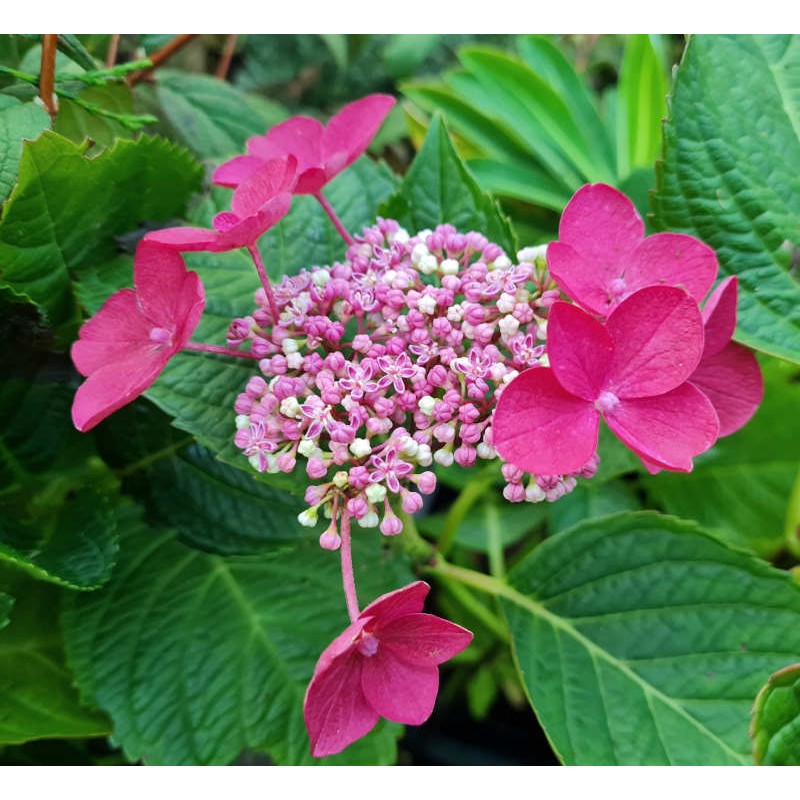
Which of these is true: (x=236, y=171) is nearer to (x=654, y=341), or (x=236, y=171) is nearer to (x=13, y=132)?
(x=13, y=132)

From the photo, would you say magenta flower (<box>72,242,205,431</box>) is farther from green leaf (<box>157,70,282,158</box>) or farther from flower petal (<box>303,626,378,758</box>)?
green leaf (<box>157,70,282,158</box>)

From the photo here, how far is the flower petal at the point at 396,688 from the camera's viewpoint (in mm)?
544

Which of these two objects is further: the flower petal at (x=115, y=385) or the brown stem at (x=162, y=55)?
the brown stem at (x=162, y=55)

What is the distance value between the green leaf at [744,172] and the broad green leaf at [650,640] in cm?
20

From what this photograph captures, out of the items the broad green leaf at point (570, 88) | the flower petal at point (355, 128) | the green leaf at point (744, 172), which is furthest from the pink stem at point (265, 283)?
the broad green leaf at point (570, 88)

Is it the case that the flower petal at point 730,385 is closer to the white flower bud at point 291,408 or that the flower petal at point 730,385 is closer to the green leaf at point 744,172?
the green leaf at point 744,172

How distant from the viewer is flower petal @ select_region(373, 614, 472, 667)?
1.72 ft

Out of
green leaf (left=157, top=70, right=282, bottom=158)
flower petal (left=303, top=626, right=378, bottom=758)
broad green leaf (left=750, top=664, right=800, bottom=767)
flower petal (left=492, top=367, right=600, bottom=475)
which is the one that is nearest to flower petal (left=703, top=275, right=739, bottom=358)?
flower petal (left=492, top=367, right=600, bottom=475)

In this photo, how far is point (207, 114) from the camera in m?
0.95

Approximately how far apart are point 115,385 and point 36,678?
1.20 ft

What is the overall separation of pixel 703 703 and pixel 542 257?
399mm

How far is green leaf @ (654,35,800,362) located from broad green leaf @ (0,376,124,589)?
1.81 ft
